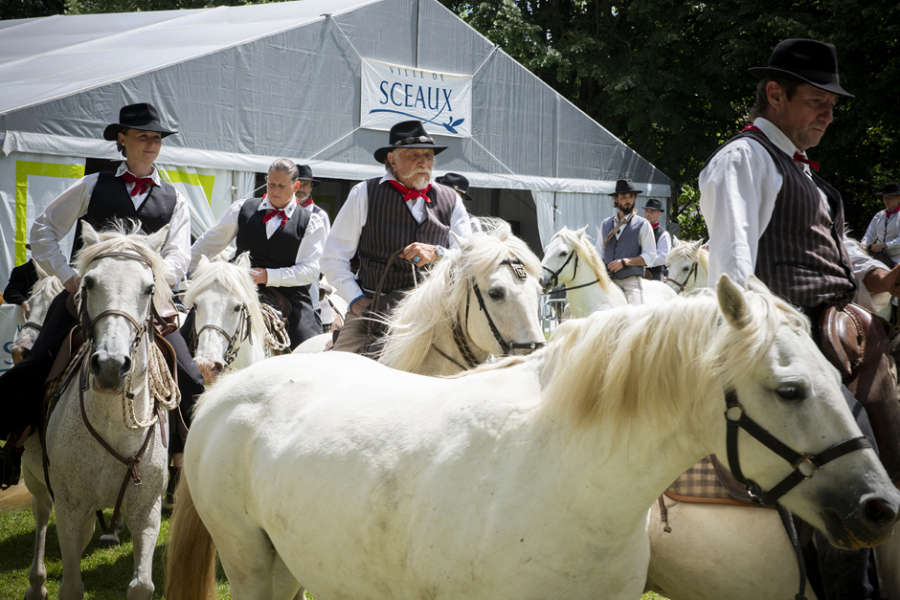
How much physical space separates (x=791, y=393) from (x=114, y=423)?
11.1 feet

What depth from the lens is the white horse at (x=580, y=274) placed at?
9055mm

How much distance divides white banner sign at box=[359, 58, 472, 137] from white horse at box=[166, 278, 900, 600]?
40.9 feet

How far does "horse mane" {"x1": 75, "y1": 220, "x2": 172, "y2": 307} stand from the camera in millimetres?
3891

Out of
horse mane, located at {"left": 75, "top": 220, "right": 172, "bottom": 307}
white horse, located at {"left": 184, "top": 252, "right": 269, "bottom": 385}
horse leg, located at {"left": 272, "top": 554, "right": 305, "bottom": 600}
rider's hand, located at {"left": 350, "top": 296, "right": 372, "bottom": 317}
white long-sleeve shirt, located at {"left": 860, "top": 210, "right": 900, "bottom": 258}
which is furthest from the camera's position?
white long-sleeve shirt, located at {"left": 860, "top": 210, "right": 900, "bottom": 258}

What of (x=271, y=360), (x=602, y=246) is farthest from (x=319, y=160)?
(x=271, y=360)

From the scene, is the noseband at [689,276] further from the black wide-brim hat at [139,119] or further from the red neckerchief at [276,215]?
the black wide-brim hat at [139,119]

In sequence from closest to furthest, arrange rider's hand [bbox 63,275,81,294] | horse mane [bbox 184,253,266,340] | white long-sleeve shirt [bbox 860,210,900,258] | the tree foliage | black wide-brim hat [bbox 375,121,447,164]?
1. rider's hand [bbox 63,275,81,294]
2. black wide-brim hat [bbox 375,121,447,164]
3. horse mane [bbox 184,253,266,340]
4. white long-sleeve shirt [bbox 860,210,900,258]
5. the tree foliage

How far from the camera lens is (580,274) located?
936 cm

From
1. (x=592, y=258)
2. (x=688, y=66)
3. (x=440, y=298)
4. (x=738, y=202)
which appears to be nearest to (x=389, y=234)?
(x=440, y=298)

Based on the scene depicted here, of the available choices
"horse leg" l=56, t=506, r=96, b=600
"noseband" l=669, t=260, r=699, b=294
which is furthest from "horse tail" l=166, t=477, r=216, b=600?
"noseband" l=669, t=260, r=699, b=294

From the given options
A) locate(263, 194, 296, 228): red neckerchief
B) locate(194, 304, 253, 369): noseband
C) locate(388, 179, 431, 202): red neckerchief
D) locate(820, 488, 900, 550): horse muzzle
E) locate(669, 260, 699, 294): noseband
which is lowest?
locate(669, 260, 699, 294): noseband

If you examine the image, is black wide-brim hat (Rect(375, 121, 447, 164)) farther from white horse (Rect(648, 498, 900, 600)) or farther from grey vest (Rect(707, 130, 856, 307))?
white horse (Rect(648, 498, 900, 600))

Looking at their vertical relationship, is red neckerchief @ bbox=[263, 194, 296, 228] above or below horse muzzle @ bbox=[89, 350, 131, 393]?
above

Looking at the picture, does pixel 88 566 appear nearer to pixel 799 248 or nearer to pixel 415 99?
pixel 799 248
